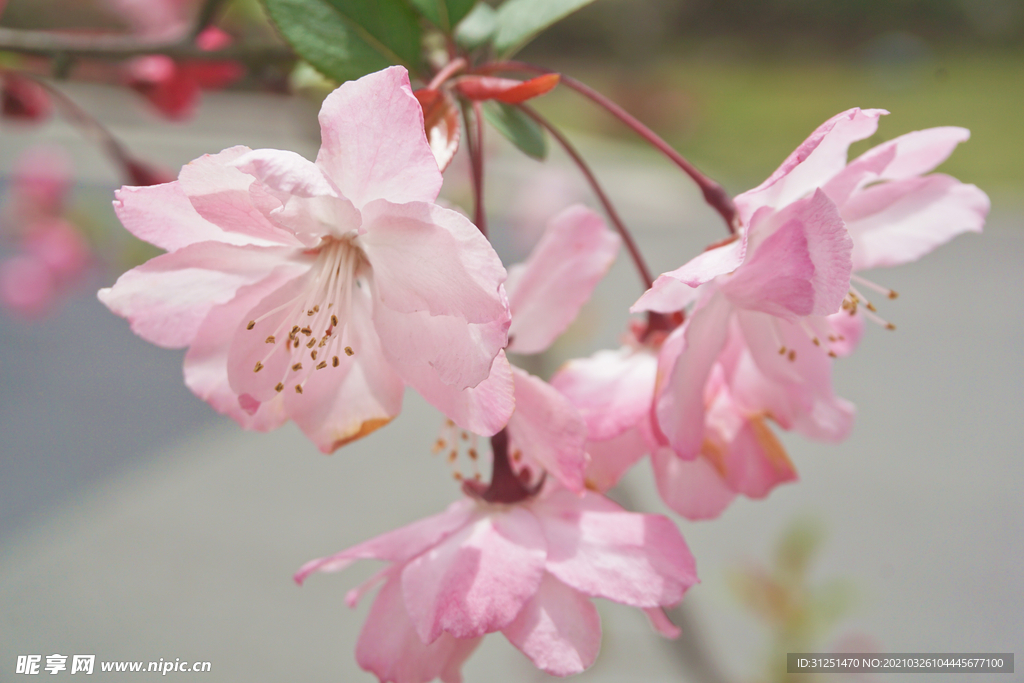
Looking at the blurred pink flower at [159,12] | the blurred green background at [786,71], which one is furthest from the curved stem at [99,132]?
the blurred green background at [786,71]

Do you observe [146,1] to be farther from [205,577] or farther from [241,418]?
[205,577]

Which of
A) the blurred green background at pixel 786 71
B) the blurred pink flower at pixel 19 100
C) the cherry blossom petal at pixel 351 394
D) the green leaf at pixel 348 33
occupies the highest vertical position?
the blurred green background at pixel 786 71

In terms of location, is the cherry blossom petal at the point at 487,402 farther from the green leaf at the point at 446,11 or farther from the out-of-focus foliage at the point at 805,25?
the out-of-focus foliage at the point at 805,25

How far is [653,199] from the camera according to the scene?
18.5 ft

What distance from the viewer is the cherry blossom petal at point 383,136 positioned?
26 cm

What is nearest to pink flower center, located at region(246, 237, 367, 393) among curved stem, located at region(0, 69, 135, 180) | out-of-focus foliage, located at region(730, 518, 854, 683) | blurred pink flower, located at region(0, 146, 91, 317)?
curved stem, located at region(0, 69, 135, 180)

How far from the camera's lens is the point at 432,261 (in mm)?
276

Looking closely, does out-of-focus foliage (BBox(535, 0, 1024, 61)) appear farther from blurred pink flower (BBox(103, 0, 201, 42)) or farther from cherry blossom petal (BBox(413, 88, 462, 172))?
cherry blossom petal (BBox(413, 88, 462, 172))

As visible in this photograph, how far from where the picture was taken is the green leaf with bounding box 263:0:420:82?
13.8 inches

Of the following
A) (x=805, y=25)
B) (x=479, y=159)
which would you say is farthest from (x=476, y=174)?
(x=805, y=25)

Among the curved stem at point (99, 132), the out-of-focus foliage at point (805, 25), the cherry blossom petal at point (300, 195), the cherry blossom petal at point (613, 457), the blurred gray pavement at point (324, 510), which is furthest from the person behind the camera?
the out-of-focus foliage at point (805, 25)

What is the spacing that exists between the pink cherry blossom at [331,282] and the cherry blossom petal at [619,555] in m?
0.08

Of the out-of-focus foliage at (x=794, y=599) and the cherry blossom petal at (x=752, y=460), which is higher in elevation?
the cherry blossom petal at (x=752, y=460)

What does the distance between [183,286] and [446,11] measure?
18 cm
